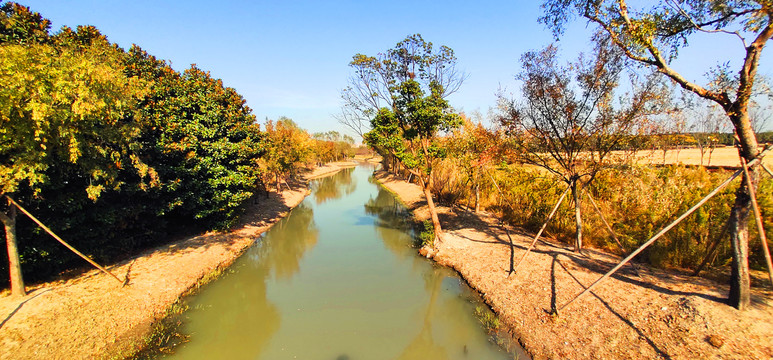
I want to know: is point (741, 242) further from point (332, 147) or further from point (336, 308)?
point (332, 147)

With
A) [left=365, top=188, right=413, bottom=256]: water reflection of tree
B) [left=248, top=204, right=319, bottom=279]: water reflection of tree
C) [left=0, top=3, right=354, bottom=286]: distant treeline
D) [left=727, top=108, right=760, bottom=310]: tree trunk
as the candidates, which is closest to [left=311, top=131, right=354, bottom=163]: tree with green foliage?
[left=365, top=188, right=413, bottom=256]: water reflection of tree

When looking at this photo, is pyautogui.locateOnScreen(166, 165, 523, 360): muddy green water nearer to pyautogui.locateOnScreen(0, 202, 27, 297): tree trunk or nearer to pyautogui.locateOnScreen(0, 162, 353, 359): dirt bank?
pyautogui.locateOnScreen(0, 162, 353, 359): dirt bank

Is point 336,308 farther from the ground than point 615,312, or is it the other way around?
point 615,312

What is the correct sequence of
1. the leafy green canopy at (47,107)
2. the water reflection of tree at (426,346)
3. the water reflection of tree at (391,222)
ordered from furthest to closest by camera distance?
1. the water reflection of tree at (391,222)
2. the water reflection of tree at (426,346)
3. the leafy green canopy at (47,107)

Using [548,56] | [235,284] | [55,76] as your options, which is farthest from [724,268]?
[55,76]

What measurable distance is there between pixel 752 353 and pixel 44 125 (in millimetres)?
15280

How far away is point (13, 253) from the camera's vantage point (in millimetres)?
7668

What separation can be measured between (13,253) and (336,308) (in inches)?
345

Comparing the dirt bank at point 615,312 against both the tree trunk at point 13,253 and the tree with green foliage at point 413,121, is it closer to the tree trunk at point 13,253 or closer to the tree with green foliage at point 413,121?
the tree with green foliage at point 413,121

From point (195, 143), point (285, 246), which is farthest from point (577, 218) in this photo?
point (195, 143)

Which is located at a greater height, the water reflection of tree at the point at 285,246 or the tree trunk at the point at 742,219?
the tree trunk at the point at 742,219

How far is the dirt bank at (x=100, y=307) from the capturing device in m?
6.82

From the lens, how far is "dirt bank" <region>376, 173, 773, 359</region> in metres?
5.75

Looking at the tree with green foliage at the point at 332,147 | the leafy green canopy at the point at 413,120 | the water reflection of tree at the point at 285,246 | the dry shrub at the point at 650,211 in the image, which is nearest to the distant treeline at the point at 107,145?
the water reflection of tree at the point at 285,246
